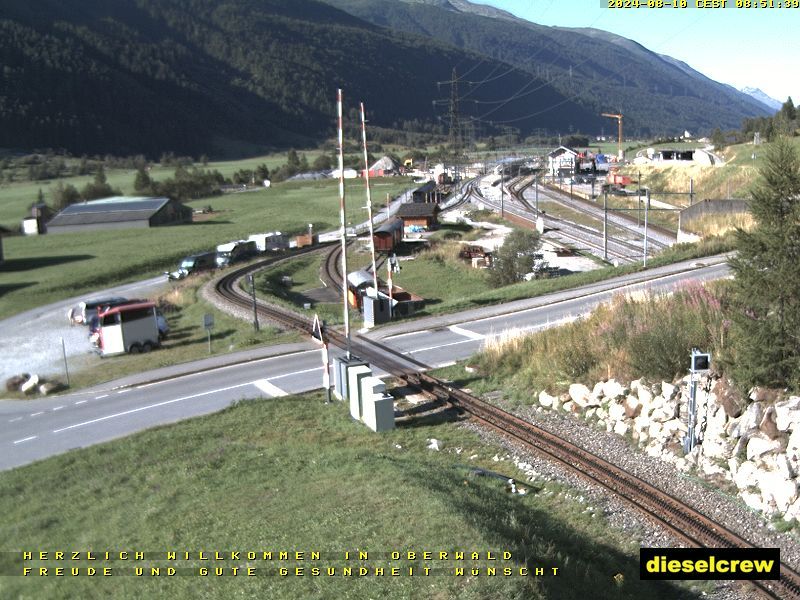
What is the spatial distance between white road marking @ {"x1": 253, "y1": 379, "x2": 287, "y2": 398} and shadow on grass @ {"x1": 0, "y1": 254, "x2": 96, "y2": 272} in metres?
46.8

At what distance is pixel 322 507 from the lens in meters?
11.5

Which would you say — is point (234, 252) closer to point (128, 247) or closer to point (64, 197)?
point (128, 247)

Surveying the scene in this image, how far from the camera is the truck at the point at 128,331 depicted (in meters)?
33.4

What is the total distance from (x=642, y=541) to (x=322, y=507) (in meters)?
5.03

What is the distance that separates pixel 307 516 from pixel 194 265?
4628 centimetres

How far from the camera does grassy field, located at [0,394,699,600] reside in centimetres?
919

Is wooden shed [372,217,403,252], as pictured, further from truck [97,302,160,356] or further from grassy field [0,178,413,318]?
truck [97,302,160,356]

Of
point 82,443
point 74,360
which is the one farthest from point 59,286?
point 82,443

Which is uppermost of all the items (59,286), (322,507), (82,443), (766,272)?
(766,272)

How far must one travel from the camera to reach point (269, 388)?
→ 72.9ft

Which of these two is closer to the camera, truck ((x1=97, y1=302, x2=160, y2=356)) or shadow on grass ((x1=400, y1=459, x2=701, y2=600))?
shadow on grass ((x1=400, y1=459, x2=701, y2=600))

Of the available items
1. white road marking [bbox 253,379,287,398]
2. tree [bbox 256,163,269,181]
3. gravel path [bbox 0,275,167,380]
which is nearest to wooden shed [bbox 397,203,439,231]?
gravel path [bbox 0,275,167,380]

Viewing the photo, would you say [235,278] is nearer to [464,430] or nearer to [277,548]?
[464,430]

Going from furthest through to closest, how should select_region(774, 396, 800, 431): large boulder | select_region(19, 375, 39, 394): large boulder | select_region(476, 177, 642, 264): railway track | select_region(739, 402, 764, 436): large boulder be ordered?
select_region(476, 177, 642, 264): railway track
select_region(19, 375, 39, 394): large boulder
select_region(739, 402, 764, 436): large boulder
select_region(774, 396, 800, 431): large boulder
